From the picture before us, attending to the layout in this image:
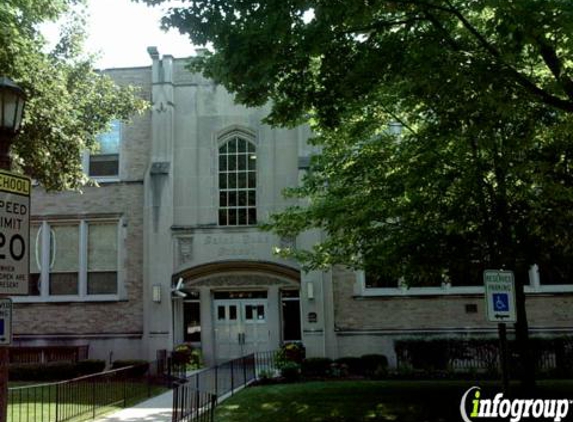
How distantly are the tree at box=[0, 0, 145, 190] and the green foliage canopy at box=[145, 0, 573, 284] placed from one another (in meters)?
4.09

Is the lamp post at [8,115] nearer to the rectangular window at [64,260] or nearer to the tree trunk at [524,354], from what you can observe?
the tree trunk at [524,354]

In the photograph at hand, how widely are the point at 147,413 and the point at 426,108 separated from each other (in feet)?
30.3

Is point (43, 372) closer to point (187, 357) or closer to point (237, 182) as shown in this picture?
point (187, 357)

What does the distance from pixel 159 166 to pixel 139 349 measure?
712 centimetres

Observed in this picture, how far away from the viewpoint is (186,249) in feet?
79.5

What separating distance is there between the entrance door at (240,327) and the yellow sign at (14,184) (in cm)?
1950

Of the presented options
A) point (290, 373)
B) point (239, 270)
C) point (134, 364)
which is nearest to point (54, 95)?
point (290, 373)

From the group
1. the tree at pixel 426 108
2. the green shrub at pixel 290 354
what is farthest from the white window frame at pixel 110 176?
the tree at pixel 426 108

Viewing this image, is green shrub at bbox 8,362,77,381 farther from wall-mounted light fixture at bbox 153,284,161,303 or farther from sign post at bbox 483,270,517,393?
sign post at bbox 483,270,517,393

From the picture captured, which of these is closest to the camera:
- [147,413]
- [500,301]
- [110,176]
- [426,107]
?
[500,301]

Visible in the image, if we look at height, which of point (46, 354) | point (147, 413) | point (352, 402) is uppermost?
point (46, 354)

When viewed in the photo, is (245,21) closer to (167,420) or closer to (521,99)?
(521,99)

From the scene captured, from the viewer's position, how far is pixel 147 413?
14.0 metres

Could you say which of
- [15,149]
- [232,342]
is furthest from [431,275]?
[232,342]
